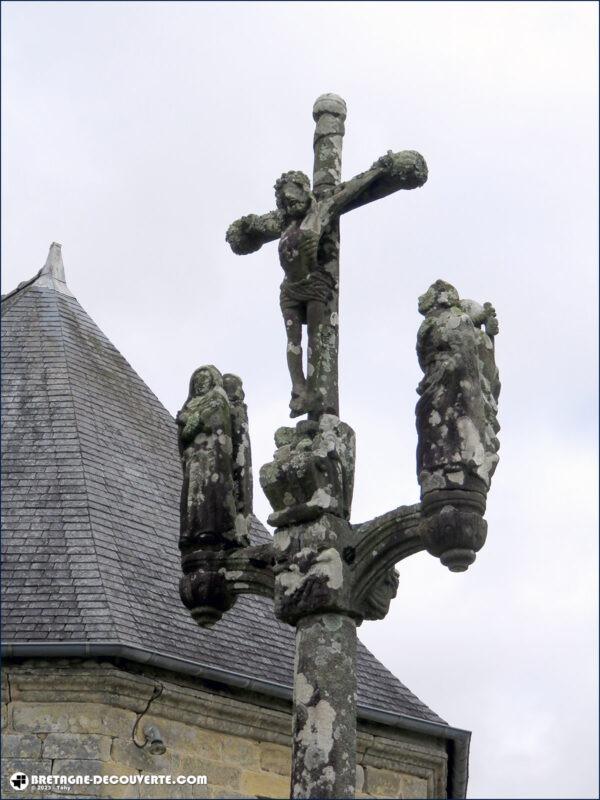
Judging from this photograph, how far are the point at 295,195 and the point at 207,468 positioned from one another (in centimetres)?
117

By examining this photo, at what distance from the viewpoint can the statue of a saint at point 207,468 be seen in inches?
247

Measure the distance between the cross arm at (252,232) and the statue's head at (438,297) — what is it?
0.93m

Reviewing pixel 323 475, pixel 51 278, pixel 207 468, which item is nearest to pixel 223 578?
pixel 207 468

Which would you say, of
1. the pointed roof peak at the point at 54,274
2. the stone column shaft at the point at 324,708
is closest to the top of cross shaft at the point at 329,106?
the stone column shaft at the point at 324,708

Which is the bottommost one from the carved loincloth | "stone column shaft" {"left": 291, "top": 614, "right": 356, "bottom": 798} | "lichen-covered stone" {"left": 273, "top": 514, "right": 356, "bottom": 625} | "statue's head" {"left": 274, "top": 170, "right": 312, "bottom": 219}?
"stone column shaft" {"left": 291, "top": 614, "right": 356, "bottom": 798}

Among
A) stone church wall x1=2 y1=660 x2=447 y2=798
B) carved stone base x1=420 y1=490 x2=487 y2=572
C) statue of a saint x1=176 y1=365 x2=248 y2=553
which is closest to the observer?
carved stone base x1=420 y1=490 x2=487 y2=572

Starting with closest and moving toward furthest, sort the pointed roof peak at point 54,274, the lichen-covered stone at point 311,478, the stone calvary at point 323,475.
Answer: the stone calvary at point 323,475, the lichen-covered stone at point 311,478, the pointed roof peak at point 54,274

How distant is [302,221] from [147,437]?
5.78 metres

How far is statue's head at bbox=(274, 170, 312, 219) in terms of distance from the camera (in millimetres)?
6516

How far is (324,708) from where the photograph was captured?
5.58 meters

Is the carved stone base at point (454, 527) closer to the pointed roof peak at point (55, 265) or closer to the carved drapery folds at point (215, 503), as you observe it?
the carved drapery folds at point (215, 503)

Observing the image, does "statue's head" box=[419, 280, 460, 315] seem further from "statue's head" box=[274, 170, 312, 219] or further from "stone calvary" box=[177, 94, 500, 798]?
"statue's head" box=[274, 170, 312, 219]

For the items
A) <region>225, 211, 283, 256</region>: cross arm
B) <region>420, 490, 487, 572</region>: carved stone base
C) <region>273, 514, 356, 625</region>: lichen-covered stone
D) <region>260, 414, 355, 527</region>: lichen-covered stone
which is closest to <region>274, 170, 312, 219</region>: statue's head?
<region>225, 211, 283, 256</region>: cross arm

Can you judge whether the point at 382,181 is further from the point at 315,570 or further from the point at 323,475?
the point at 315,570
